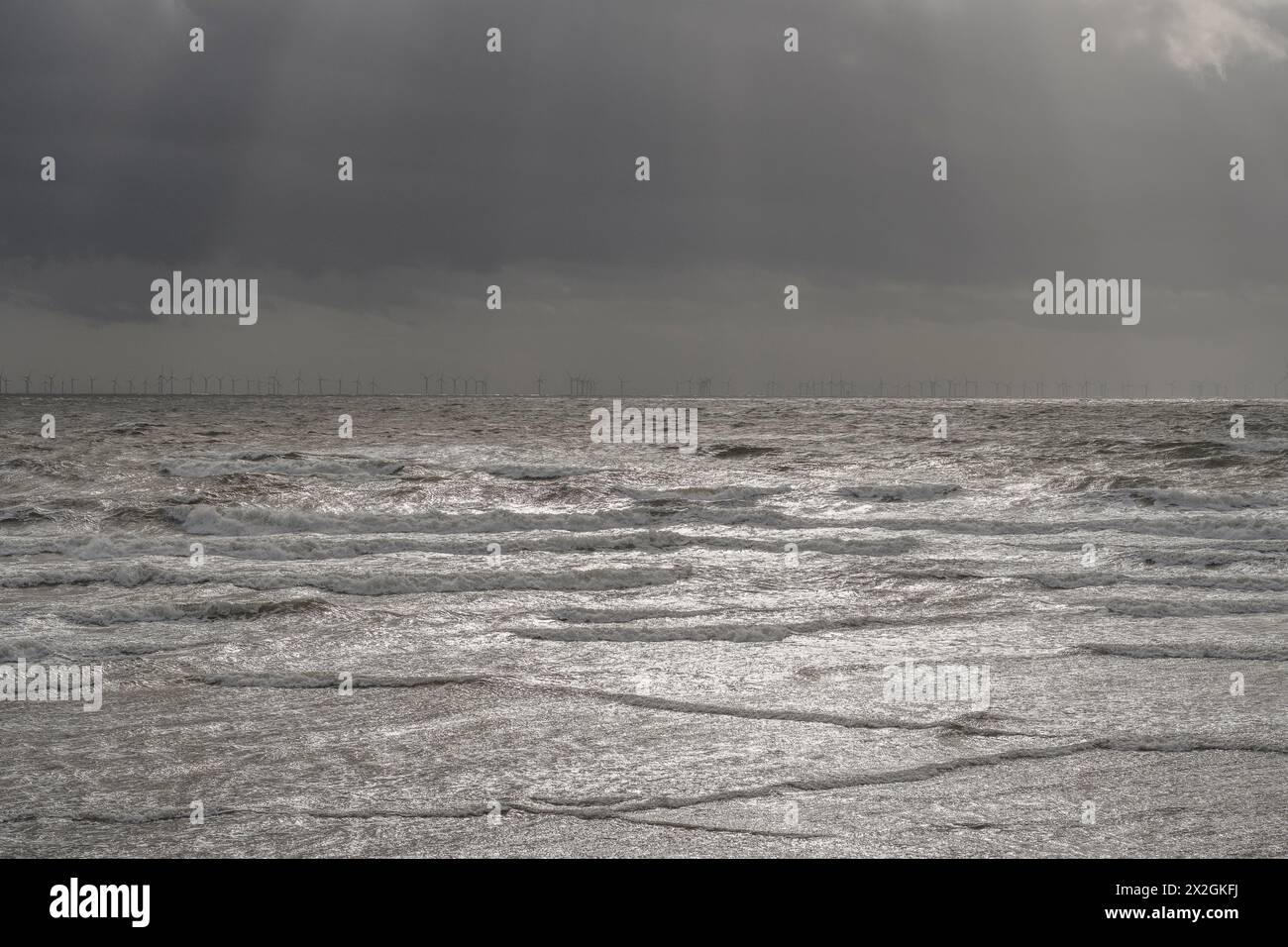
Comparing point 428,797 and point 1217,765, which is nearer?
point 428,797

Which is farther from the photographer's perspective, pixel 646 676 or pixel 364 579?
pixel 364 579

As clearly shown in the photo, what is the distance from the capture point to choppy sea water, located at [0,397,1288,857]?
244 inches

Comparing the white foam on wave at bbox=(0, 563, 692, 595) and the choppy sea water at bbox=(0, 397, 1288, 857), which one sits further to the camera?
the white foam on wave at bbox=(0, 563, 692, 595)

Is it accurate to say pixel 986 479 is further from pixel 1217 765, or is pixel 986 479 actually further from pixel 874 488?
pixel 1217 765

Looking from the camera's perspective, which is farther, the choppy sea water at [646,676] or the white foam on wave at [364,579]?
the white foam on wave at [364,579]

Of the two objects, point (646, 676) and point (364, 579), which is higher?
point (364, 579)

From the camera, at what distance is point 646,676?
989 cm

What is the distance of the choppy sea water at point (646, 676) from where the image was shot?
6203mm

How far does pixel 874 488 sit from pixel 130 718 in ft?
72.3

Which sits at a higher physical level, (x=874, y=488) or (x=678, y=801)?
(x=874, y=488)

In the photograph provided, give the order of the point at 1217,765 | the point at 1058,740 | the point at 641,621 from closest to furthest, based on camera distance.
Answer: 1. the point at 1217,765
2. the point at 1058,740
3. the point at 641,621

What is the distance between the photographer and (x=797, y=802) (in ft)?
21.3
